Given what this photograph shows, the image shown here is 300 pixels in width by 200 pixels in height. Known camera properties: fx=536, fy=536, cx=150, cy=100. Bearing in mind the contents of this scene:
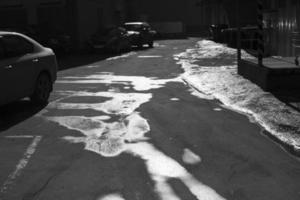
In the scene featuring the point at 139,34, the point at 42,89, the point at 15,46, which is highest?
the point at 15,46

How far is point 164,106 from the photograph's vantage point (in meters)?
10.6

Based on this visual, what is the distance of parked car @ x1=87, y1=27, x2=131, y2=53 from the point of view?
2888 centimetres

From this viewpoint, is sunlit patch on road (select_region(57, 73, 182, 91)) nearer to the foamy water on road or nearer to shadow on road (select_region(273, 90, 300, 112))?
the foamy water on road

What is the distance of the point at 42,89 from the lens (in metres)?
11.0

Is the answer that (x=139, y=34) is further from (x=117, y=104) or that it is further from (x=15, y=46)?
(x=15, y=46)

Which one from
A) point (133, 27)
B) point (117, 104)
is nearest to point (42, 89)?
point (117, 104)

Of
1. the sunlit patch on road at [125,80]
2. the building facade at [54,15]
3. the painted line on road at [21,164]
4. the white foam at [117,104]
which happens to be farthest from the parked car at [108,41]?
the painted line on road at [21,164]

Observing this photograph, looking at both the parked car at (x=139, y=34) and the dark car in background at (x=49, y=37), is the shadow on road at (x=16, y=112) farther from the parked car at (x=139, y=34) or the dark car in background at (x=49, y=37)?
the parked car at (x=139, y=34)

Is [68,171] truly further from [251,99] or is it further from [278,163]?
[251,99]

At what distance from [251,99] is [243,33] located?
17907 mm

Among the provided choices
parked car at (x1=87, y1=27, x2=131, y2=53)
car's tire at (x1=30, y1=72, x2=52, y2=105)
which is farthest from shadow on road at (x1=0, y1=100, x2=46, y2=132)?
parked car at (x1=87, y1=27, x2=131, y2=53)

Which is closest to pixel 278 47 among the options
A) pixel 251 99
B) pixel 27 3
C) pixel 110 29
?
pixel 251 99

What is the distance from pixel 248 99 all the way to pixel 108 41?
1864cm

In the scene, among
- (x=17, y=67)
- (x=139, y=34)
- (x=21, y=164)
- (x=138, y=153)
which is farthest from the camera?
(x=139, y=34)
